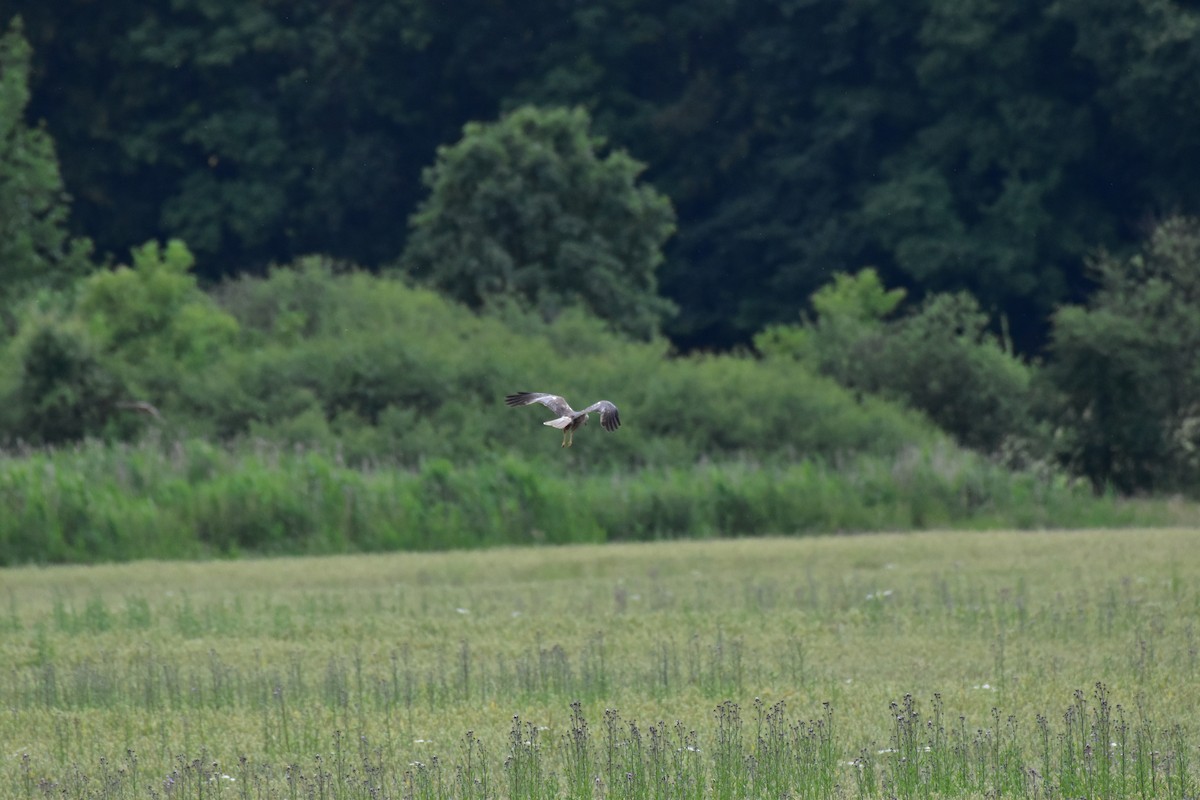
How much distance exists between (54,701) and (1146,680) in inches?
284

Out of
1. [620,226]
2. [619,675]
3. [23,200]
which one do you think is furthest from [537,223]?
[619,675]

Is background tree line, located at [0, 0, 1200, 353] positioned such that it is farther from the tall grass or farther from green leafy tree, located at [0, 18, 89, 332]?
the tall grass

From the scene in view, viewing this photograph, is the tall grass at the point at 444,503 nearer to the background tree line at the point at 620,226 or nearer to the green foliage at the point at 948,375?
the background tree line at the point at 620,226

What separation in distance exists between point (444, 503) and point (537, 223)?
1801 cm

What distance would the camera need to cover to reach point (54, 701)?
1276 centimetres

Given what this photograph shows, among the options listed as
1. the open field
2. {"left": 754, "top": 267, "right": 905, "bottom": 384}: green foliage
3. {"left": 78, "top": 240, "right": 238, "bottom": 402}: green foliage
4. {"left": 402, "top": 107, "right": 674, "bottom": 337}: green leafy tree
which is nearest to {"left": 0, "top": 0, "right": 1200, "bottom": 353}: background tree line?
{"left": 754, "top": 267, "right": 905, "bottom": 384}: green foliage

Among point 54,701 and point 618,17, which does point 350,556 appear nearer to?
point 54,701

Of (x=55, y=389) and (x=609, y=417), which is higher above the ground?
(x=55, y=389)

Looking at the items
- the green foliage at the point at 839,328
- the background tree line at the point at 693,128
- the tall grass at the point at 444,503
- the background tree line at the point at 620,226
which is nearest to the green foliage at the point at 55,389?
the background tree line at the point at 620,226

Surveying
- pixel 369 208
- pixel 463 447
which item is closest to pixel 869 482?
pixel 463 447

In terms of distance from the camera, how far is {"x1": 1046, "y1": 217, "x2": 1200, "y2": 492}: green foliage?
91.3 feet

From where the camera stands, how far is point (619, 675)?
13141mm

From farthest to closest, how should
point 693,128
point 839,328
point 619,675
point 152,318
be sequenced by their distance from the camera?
point 693,128 < point 839,328 < point 152,318 < point 619,675

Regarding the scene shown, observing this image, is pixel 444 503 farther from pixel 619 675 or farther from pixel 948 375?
pixel 948 375
